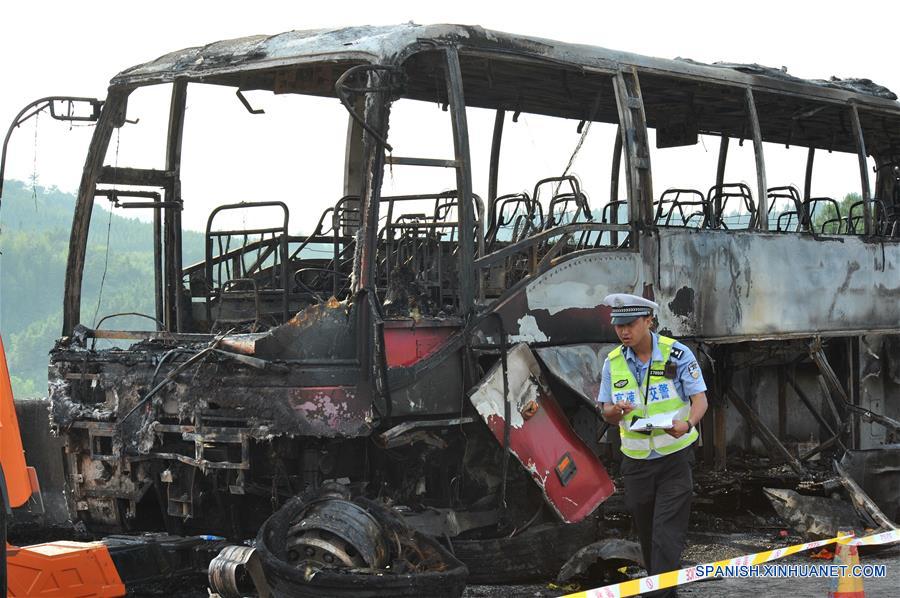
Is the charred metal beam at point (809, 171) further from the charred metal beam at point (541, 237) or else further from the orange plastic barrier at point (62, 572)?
the orange plastic barrier at point (62, 572)

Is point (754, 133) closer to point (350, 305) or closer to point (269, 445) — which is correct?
point (350, 305)

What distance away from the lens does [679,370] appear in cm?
628

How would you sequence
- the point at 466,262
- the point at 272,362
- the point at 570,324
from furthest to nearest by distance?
the point at 570,324 → the point at 466,262 → the point at 272,362

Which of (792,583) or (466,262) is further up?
(466,262)

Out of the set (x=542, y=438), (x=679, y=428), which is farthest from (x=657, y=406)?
(x=542, y=438)

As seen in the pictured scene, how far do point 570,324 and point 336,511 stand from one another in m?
2.42

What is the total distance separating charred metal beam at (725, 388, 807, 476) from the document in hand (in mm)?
4500

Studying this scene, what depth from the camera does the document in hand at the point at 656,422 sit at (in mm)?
6264

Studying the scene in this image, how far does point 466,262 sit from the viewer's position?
775 cm

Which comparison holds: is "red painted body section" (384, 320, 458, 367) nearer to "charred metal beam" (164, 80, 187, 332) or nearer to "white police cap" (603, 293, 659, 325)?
"white police cap" (603, 293, 659, 325)

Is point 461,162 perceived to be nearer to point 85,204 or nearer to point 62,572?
point 85,204

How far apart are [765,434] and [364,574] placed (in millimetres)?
5349

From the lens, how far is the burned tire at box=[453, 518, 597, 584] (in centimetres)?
786

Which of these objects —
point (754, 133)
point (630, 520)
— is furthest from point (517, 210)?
point (630, 520)
